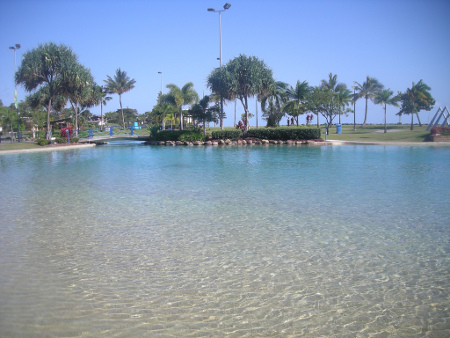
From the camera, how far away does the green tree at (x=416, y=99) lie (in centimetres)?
6469

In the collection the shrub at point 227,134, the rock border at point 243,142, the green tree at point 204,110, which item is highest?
the green tree at point 204,110

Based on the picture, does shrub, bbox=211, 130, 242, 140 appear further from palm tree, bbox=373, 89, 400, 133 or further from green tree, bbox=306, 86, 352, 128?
palm tree, bbox=373, 89, 400, 133

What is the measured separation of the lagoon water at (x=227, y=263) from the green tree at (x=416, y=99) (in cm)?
6035

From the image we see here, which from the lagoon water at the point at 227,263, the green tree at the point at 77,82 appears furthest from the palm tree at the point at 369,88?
the lagoon water at the point at 227,263

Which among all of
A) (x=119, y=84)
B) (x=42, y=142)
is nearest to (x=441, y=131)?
(x=42, y=142)

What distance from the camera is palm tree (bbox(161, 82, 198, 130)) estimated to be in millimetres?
48125

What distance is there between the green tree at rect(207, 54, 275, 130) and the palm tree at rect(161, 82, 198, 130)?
25.4 feet

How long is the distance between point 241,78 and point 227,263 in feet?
120

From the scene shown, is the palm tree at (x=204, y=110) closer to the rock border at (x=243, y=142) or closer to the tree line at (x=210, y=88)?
the tree line at (x=210, y=88)

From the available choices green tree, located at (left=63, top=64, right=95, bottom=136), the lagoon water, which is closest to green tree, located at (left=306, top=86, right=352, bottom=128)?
green tree, located at (left=63, top=64, right=95, bottom=136)

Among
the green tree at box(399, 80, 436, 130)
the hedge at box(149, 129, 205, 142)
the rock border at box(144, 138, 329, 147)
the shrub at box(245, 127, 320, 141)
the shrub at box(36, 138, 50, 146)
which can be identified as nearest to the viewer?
the shrub at box(36, 138, 50, 146)

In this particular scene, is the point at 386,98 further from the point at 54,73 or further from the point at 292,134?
the point at 54,73

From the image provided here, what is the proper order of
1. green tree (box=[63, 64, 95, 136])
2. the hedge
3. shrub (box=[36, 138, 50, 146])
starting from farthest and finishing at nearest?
the hedge, green tree (box=[63, 64, 95, 136]), shrub (box=[36, 138, 50, 146])

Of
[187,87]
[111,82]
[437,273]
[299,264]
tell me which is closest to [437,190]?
[437,273]
